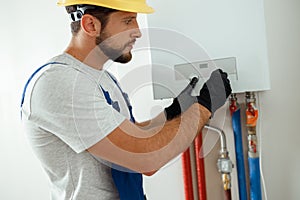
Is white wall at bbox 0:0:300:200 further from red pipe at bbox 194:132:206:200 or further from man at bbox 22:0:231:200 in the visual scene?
man at bbox 22:0:231:200

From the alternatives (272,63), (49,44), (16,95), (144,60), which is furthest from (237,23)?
(16,95)

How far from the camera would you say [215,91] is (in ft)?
3.58

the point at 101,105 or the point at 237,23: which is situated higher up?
the point at 237,23

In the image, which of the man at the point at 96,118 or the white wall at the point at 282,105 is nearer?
the man at the point at 96,118

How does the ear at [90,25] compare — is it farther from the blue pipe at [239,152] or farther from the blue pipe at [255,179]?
the blue pipe at [255,179]

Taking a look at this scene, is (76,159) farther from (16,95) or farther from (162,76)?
(16,95)

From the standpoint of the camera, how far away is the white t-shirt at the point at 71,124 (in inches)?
34.4

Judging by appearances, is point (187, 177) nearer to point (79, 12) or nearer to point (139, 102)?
point (139, 102)

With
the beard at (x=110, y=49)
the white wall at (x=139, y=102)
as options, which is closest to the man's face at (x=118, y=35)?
the beard at (x=110, y=49)

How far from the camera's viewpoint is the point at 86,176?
96cm

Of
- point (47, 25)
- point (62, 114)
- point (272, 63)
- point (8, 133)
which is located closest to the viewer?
point (62, 114)

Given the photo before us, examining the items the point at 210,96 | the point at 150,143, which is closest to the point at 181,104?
the point at 210,96

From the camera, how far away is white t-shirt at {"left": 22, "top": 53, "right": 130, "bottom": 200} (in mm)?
874

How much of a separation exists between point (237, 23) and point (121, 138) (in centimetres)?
58
